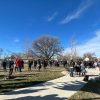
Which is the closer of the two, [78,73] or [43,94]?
[43,94]

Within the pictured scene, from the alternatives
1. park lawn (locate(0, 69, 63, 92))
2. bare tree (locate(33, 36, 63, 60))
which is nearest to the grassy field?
park lawn (locate(0, 69, 63, 92))

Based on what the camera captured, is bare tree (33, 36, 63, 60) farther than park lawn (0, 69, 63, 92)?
Yes

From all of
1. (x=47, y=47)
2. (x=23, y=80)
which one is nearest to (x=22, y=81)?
(x=23, y=80)

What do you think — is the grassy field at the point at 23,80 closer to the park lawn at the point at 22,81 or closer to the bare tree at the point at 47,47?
the park lawn at the point at 22,81

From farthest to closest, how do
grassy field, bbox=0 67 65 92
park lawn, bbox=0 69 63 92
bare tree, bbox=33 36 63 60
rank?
bare tree, bbox=33 36 63 60
grassy field, bbox=0 67 65 92
park lawn, bbox=0 69 63 92

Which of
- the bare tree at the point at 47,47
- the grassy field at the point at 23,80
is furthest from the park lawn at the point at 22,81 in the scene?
the bare tree at the point at 47,47

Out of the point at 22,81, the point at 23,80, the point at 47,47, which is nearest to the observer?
the point at 22,81

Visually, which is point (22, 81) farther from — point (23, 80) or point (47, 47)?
point (47, 47)

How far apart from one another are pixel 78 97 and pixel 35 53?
322ft

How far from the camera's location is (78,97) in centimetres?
1459

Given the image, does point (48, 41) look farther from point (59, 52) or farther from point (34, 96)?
point (34, 96)

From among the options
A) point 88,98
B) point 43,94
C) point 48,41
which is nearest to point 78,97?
point 88,98

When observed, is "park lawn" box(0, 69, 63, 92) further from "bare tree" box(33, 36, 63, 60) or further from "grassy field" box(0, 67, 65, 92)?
"bare tree" box(33, 36, 63, 60)

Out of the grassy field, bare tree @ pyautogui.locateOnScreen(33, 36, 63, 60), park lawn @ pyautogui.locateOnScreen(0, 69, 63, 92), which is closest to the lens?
park lawn @ pyautogui.locateOnScreen(0, 69, 63, 92)
